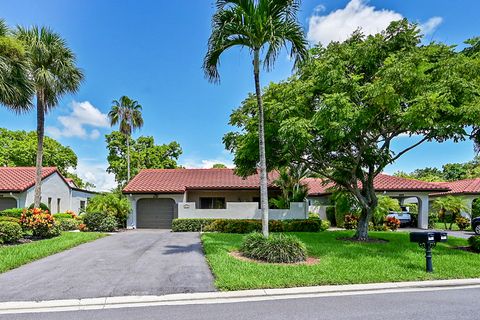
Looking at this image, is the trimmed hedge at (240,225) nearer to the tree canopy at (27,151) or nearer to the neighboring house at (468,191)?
the neighboring house at (468,191)

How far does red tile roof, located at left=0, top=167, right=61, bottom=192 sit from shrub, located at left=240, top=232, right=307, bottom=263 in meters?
19.3

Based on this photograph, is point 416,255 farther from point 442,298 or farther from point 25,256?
point 25,256

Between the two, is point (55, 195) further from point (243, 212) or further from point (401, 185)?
point (401, 185)

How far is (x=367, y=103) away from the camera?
12.0 metres

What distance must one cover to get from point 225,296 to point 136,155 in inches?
1496

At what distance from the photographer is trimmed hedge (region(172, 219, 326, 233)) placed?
19.3 metres

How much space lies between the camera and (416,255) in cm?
1114

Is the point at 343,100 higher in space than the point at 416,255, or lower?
higher

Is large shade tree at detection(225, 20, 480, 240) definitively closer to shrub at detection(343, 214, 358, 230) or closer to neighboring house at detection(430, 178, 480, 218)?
shrub at detection(343, 214, 358, 230)

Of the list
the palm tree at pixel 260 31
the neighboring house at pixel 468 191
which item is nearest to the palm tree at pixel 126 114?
the palm tree at pixel 260 31

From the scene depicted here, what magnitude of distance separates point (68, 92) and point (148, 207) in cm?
931

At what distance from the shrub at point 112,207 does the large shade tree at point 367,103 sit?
10.3 m

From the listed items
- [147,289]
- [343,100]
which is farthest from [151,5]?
[147,289]

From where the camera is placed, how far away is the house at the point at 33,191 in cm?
2281
